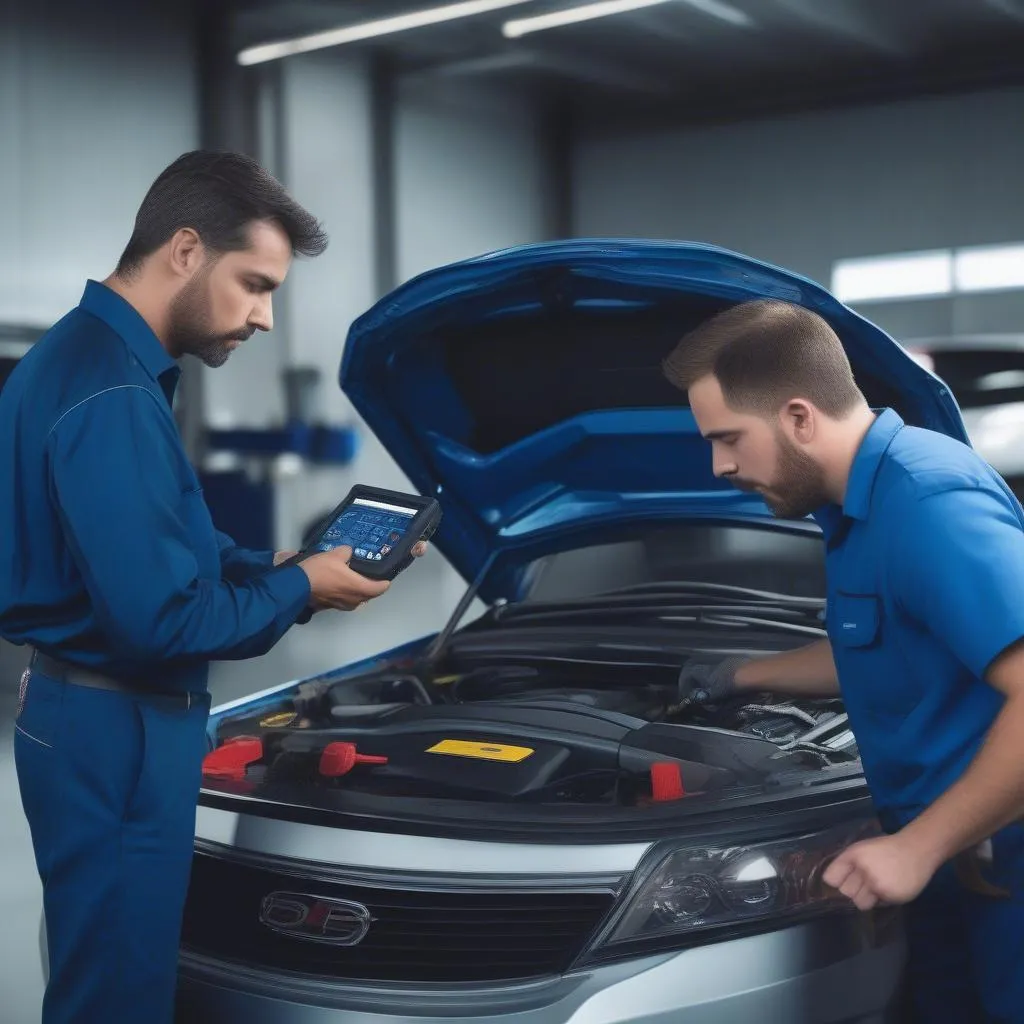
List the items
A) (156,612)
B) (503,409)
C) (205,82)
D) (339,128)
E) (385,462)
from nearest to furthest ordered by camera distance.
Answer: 1. (156,612)
2. (503,409)
3. (205,82)
4. (339,128)
5. (385,462)

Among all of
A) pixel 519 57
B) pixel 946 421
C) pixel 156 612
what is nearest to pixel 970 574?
pixel 946 421

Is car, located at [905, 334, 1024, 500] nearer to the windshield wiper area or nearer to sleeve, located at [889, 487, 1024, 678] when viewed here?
the windshield wiper area

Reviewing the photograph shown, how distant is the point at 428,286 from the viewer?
2221 mm

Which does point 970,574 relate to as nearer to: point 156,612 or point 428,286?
point 156,612

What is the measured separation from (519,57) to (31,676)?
40.5 ft

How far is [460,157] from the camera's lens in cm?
1344

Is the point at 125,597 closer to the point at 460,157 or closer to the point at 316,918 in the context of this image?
the point at 316,918

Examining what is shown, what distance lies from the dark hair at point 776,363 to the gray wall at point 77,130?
8303 mm

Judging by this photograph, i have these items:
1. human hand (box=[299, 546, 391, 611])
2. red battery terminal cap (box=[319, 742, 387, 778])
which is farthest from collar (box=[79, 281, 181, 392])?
red battery terminal cap (box=[319, 742, 387, 778])

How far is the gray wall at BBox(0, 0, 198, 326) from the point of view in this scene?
355 inches

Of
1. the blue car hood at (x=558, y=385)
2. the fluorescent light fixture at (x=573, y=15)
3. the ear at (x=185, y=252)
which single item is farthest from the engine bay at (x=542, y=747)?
the fluorescent light fixture at (x=573, y=15)

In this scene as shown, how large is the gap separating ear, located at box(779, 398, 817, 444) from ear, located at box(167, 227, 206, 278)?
81 centimetres

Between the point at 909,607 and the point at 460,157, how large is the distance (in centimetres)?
1255

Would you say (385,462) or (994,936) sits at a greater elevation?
(994,936)
